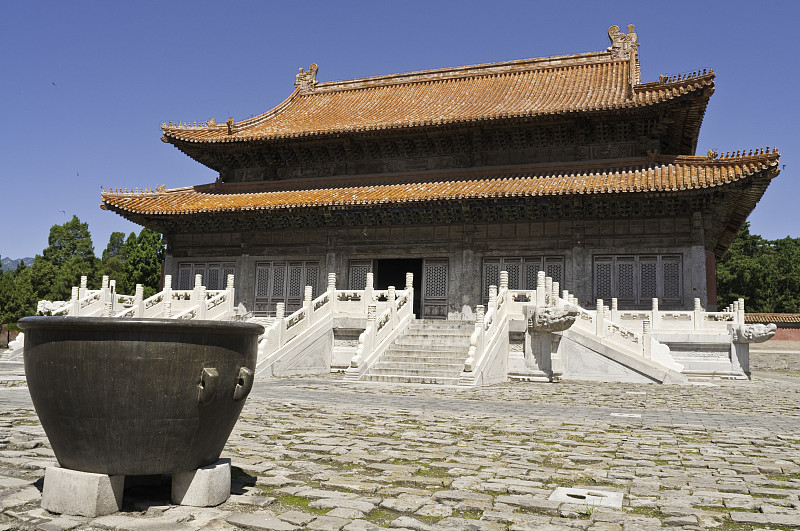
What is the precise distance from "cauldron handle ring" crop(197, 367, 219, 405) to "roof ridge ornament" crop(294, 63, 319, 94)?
83.7 feet

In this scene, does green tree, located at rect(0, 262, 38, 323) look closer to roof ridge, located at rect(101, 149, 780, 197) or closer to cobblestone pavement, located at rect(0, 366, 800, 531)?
roof ridge, located at rect(101, 149, 780, 197)

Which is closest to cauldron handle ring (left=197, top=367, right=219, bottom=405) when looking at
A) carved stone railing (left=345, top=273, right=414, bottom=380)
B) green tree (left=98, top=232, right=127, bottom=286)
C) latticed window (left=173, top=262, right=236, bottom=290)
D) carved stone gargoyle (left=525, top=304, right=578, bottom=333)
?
carved stone railing (left=345, top=273, right=414, bottom=380)

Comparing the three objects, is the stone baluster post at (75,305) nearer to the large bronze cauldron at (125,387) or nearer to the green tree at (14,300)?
the large bronze cauldron at (125,387)

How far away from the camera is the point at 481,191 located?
19.5 m

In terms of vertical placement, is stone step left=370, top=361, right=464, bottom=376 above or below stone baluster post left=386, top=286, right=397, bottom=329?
below

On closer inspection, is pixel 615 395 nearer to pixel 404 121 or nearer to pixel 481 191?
pixel 481 191

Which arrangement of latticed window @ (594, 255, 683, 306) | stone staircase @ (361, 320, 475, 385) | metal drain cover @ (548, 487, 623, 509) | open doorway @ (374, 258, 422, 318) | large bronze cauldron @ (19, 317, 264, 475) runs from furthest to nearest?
open doorway @ (374, 258, 422, 318) → latticed window @ (594, 255, 683, 306) → stone staircase @ (361, 320, 475, 385) → metal drain cover @ (548, 487, 623, 509) → large bronze cauldron @ (19, 317, 264, 475)

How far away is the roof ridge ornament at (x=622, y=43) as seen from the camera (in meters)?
23.7

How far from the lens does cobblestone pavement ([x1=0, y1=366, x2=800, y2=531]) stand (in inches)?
154

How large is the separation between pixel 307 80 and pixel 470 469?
25073 mm

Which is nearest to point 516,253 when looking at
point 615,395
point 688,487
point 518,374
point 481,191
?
point 481,191

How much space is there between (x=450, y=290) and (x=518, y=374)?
557 centimetres

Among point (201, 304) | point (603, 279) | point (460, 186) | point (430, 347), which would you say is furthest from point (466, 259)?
point (201, 304)

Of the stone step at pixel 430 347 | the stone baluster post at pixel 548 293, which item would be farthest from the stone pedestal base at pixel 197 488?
the stone baluster post at pixel 548 293
